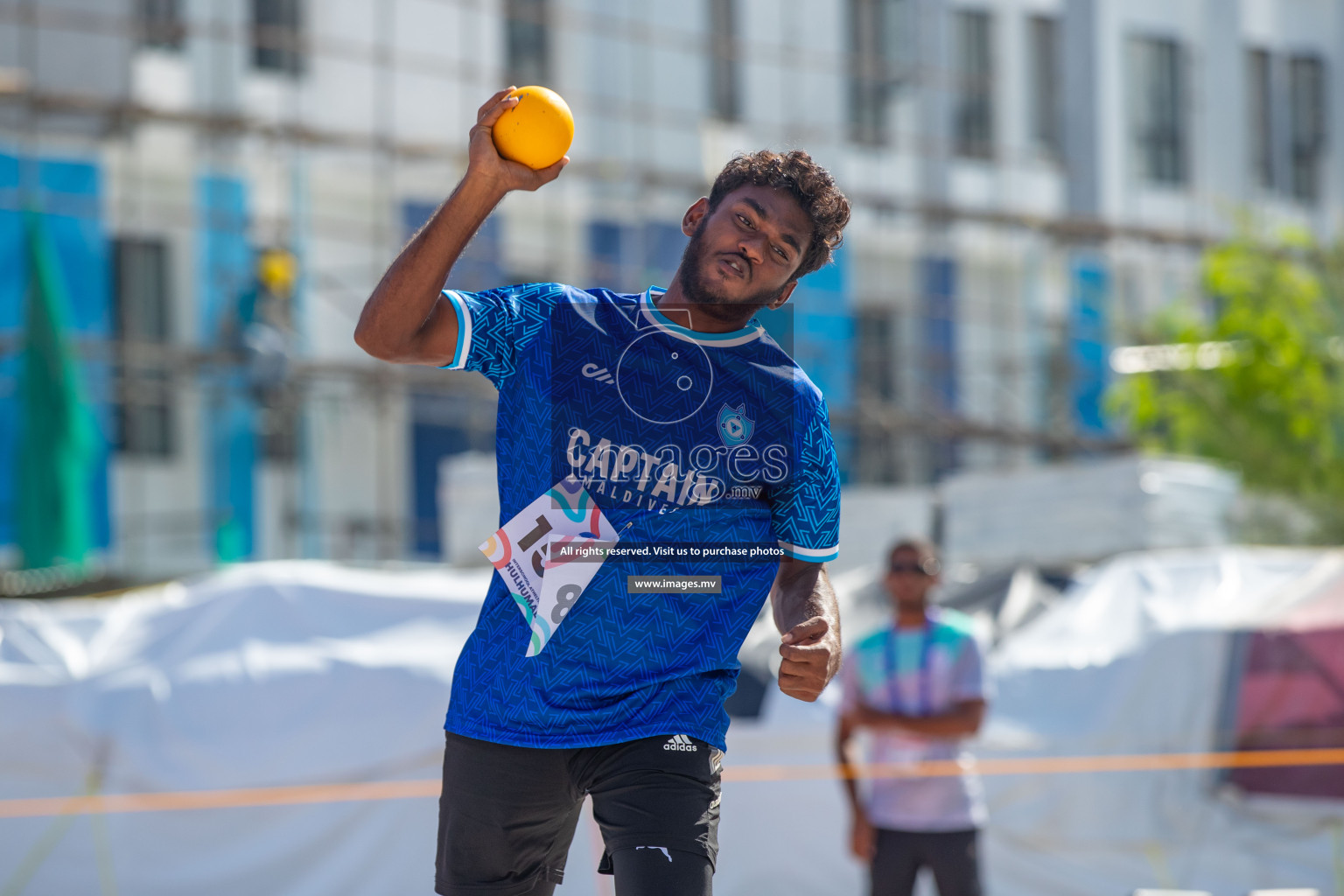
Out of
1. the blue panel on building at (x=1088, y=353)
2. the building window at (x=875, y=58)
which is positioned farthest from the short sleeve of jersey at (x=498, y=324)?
the blue panel on building at (x=1088, y=353)

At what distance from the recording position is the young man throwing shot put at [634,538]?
2.46 meters

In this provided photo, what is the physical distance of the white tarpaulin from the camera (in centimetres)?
666

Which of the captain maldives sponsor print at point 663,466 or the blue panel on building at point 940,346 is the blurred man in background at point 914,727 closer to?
the captain maldives sponsor print at point 663,466

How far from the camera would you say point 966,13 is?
2066cm

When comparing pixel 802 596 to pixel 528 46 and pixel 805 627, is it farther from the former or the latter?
pixel 528 46

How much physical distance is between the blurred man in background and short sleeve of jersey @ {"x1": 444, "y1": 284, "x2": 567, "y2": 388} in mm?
2941

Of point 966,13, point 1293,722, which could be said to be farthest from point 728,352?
point 966,13

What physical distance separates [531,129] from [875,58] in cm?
1840

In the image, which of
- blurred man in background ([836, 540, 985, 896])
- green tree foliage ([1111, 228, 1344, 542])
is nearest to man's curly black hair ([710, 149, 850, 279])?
blurred man in background ([836, 540, 985, 896])

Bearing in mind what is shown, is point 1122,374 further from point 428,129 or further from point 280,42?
point 280,42

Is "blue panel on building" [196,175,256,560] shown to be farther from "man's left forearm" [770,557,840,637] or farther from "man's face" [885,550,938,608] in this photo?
"man's left forearm" [770,557,840,637]

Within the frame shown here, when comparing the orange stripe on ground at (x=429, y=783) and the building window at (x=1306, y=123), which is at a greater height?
the building window at (x=1306, y=123)

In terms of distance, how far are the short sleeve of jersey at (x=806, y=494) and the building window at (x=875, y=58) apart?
687 inches

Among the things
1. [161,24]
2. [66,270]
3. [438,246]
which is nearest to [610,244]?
[161,24]
